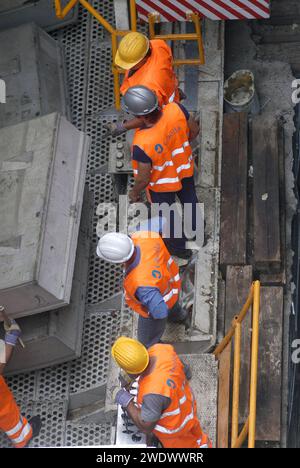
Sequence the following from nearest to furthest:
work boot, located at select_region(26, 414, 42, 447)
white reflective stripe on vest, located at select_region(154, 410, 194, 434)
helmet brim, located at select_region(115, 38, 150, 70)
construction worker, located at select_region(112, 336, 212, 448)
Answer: construction worker, located at select_region(112, 336, 212, 448) → white reflective stripe on vest, located at select_region(154, 410, 194, 434) → work boot, located at select_region(26, 414, 42, 447) → helmet brim, located at select_region(115, 38, 150, 70)

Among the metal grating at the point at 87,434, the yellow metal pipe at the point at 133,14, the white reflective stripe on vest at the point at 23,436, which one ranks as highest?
the yellow metal pipe at the point at 133,14

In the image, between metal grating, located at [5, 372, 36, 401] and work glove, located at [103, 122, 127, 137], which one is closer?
work glove, located at [103, 122, 127, 137]

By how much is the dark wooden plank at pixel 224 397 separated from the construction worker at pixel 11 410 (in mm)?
1635

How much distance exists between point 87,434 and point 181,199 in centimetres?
214

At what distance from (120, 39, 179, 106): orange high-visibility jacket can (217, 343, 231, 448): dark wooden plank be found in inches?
86.0

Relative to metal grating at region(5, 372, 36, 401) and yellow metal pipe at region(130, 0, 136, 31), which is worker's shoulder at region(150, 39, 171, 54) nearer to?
yellow metal pipe at region(130, 0, 136, 31)

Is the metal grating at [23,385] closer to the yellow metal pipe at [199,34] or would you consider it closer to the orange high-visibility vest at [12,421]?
the orange high-visibility vest at [12,421]

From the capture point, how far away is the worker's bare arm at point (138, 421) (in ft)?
24.7

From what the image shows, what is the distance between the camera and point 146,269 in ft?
26.7

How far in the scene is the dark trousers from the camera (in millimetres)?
9219

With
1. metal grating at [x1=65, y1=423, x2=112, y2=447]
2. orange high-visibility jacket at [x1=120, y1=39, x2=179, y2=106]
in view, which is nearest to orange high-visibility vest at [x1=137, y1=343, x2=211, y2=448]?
metal grating at [x1=65, y1=423, x2=112, y2=447]

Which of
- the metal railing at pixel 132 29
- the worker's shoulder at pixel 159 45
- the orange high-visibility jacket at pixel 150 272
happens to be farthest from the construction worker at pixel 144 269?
the metal railing at pixel 132 29

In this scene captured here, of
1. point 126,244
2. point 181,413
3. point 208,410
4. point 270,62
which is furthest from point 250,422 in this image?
point 270,62

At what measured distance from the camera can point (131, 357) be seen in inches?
294
